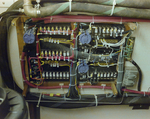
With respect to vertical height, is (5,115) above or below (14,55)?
below

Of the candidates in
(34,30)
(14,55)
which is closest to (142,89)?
(34,30)

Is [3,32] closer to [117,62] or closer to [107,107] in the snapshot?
[117,62]

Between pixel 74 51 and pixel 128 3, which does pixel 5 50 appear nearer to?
pixel 74 51

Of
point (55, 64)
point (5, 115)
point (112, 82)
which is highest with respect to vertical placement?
point (55, 64)

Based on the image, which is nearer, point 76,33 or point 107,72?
point 76,33

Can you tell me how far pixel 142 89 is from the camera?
152cm

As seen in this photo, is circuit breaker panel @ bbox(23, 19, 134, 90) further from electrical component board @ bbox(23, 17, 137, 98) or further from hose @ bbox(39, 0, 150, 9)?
hose @ bbox(39, 0, 150, 9)

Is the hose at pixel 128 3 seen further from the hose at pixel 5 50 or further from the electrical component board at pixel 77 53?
the hose at pixel 5 50

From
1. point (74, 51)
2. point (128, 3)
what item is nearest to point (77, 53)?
point (74, 51)

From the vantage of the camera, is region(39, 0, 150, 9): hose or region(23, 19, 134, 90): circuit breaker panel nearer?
region(39, 0, 150, 9): hose

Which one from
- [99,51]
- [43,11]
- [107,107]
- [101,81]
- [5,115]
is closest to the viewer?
[5,115]

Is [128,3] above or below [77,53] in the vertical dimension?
above

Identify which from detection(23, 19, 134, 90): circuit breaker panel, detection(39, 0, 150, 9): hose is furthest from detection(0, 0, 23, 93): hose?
detection(39, 0, 150, 9): hose

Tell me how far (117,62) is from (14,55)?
1.07m
